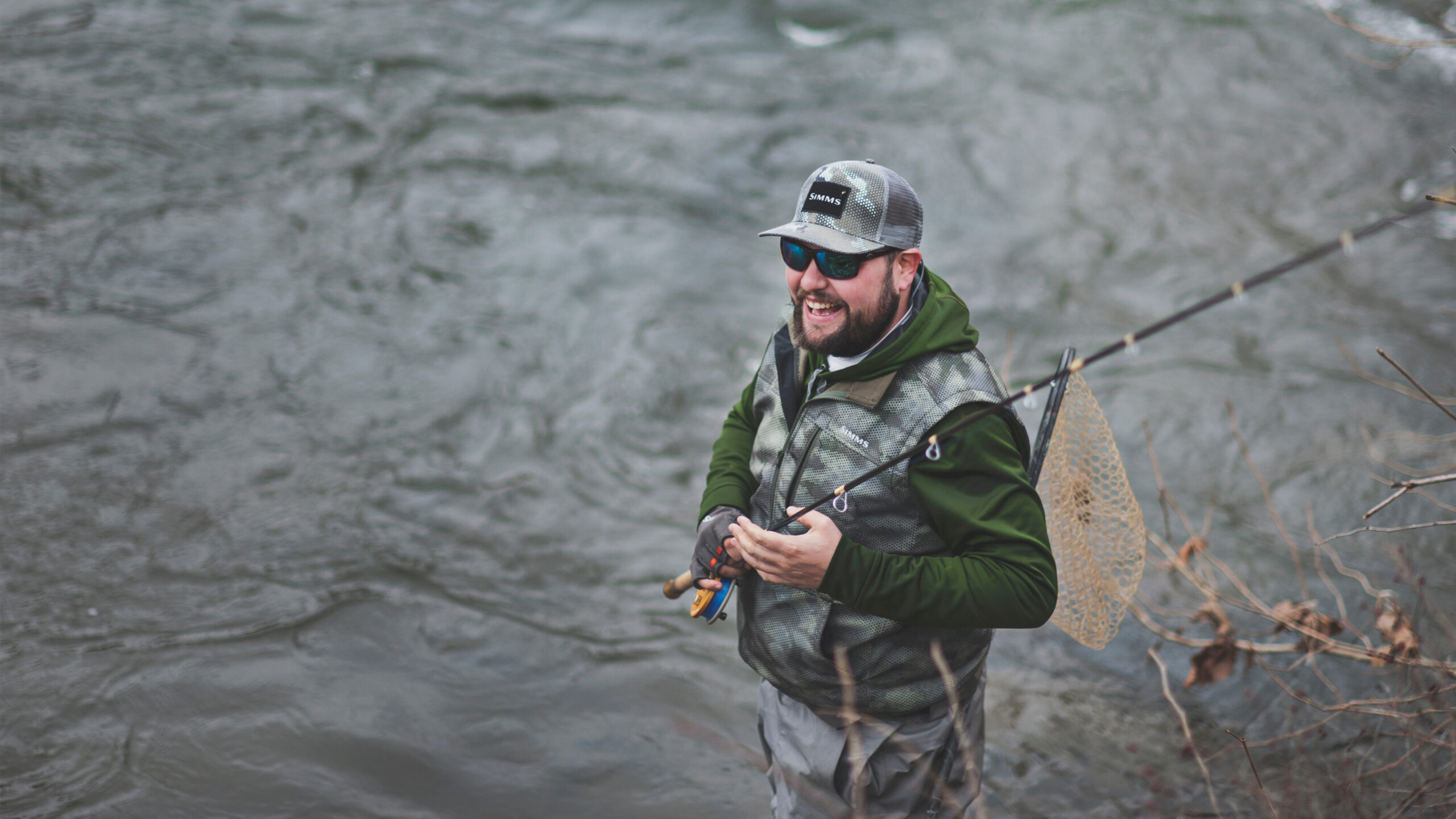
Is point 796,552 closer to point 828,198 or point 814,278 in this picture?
point 814,278

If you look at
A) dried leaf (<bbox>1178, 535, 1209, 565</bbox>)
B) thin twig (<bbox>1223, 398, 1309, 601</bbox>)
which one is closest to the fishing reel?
dried leaf (<bbox>1178, 535, 1209, 565</bbox>)

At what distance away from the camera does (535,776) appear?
390cm

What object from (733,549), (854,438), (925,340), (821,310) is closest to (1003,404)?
(925,340)

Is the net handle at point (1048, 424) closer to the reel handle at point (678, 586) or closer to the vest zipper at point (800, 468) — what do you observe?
the vest zipper at point (800, 468)

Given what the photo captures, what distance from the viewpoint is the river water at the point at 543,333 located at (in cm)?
407

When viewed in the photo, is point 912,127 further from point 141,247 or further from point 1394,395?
point 141,247

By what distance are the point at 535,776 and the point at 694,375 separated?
3135 mm

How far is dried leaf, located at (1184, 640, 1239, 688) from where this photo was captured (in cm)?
420

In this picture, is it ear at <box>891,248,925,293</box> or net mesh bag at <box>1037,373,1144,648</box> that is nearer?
ear at <box>891,248,925,293</box>

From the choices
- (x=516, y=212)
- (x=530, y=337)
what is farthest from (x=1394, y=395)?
(x=516, y=212)

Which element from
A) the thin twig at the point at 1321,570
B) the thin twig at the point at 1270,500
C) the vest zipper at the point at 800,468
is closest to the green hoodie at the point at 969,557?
the vest zipper at the point at 800,468

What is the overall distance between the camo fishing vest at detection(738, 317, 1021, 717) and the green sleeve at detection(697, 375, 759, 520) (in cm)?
9

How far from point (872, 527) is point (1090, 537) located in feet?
2.13

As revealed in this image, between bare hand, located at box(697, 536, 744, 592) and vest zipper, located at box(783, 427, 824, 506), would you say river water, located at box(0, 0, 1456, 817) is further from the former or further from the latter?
vest zipper, located at box(783, 427, 824, 506)
